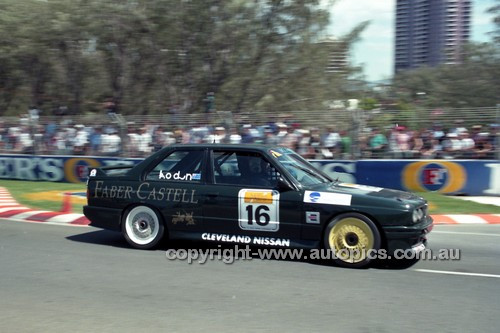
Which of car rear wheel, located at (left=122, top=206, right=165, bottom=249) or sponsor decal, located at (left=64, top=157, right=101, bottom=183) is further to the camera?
sponsor decal, located at (left=64, top=157, right=101, bottom=183)

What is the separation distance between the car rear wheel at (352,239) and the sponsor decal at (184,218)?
69.9 inches

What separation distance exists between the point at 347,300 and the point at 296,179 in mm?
1969

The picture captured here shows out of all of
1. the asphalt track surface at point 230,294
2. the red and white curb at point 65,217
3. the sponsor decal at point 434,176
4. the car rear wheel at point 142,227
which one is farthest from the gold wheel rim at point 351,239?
the sponsor decal at point 434,176

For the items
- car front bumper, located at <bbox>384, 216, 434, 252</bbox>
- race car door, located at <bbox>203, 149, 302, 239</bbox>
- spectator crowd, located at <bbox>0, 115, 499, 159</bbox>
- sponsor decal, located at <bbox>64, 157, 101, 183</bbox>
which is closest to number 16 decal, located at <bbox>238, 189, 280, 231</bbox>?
race car door, located at <bbox>203, 149, 302, 239</bbox>

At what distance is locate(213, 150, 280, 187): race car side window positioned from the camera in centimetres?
699

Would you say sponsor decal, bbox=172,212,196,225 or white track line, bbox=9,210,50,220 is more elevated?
sponsor decal, bbox=172,212,196,225

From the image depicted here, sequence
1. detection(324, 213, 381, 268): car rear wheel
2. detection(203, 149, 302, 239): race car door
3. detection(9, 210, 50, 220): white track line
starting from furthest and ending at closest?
1. detection(9, 210, 50, 220): white track line
2. detection(203, 149, 302, 239): race car door
3. detection(324, 213, 381, 268): car rear wheel

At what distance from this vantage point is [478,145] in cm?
1382

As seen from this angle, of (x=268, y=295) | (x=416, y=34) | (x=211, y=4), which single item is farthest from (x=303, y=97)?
(x=416, y=34)

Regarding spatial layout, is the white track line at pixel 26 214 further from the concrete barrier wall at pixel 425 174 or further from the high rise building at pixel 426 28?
the high rise building at pixel 426 28

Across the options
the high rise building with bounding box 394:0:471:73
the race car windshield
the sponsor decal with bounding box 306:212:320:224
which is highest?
the high rise building with bounding box 394:0:471:73

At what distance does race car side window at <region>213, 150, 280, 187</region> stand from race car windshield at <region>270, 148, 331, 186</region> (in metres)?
0.20

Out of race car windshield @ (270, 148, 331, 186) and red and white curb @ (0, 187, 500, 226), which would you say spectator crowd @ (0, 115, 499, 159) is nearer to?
red and white curb @ (0, 187, 500, 226)

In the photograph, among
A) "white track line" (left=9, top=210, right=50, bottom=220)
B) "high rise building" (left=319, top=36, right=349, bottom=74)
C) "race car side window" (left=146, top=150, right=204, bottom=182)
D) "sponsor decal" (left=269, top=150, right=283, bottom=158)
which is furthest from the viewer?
"high rise building" (left=319, top=36, right=349, bottom=74)
